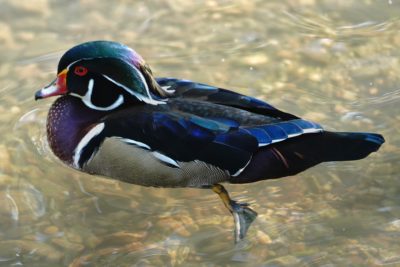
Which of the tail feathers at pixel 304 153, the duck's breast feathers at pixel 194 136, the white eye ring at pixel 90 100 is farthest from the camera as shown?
the white eye ring at pixel 90 100

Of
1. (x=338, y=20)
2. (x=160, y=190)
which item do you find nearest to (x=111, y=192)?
(x=160, y=190)

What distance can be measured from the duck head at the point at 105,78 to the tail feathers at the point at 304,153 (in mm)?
611

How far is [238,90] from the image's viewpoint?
5035mm

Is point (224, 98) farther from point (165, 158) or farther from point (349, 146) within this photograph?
point (349, 146)

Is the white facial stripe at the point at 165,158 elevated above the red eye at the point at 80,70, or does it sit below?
below

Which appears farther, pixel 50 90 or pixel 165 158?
pixel 50 90

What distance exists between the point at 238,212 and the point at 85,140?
888 millimetres

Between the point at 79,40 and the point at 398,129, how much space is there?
2.21 m

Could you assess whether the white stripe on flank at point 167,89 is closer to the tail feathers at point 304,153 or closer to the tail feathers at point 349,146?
the tail feathers at point 304,153

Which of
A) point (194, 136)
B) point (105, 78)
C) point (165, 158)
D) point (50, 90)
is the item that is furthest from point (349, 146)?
point (50, 90)

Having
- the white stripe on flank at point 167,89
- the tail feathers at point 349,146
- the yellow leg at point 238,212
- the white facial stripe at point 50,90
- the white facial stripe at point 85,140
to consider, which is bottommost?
→ the yellow leg at point 238,212

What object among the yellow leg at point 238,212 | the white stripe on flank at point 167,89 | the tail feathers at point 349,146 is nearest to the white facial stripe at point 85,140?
the white stripe on flank at point 167,89

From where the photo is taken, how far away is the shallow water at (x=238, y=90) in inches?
158

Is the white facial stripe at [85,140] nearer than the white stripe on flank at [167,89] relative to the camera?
Yes
